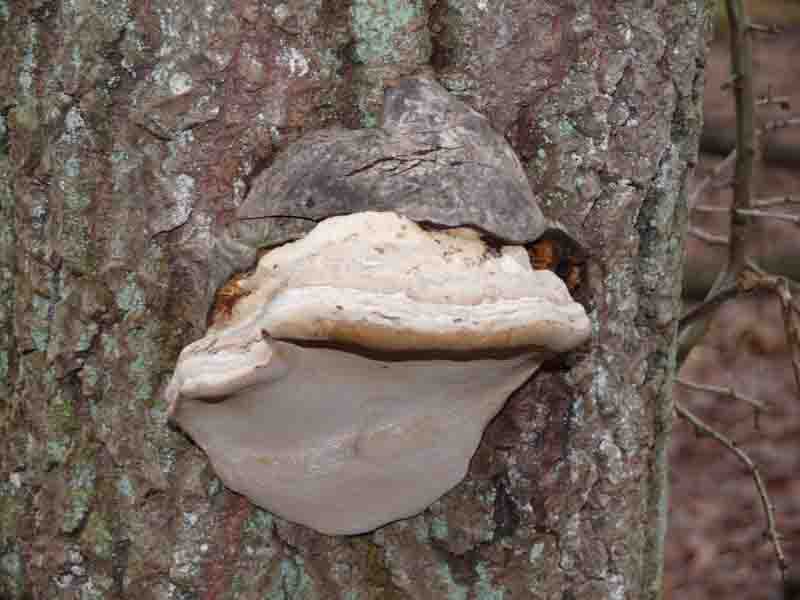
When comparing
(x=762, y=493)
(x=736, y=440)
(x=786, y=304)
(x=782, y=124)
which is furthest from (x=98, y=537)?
(x=736, y=440)

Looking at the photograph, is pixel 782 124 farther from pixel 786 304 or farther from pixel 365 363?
pixel 365 363

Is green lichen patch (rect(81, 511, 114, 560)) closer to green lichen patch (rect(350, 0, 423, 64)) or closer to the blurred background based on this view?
green lichen patch (rect(350, 0, 423, 64))

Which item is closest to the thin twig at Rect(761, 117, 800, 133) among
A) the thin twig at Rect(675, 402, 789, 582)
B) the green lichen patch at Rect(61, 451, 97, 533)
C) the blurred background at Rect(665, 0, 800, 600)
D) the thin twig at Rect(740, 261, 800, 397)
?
the thin twig at Rect(740, 261, 800, 397)

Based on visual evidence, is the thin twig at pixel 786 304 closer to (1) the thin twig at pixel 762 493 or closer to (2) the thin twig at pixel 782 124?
(1) the thin twig at pixel 762 493

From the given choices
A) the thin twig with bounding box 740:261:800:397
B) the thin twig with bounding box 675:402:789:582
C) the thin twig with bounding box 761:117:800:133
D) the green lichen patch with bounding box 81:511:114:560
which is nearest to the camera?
the green lichen patch with bounding box 81:511:114:560

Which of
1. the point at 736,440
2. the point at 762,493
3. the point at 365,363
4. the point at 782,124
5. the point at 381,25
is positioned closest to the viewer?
the point at 365,363

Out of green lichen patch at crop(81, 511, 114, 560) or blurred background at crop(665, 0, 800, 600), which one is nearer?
green lichen patch at crop(81, 511, 114, 560)

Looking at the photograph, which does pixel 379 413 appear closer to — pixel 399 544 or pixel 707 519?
pixel 399 544

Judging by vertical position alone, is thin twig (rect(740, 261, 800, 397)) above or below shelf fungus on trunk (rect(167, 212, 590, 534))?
below
